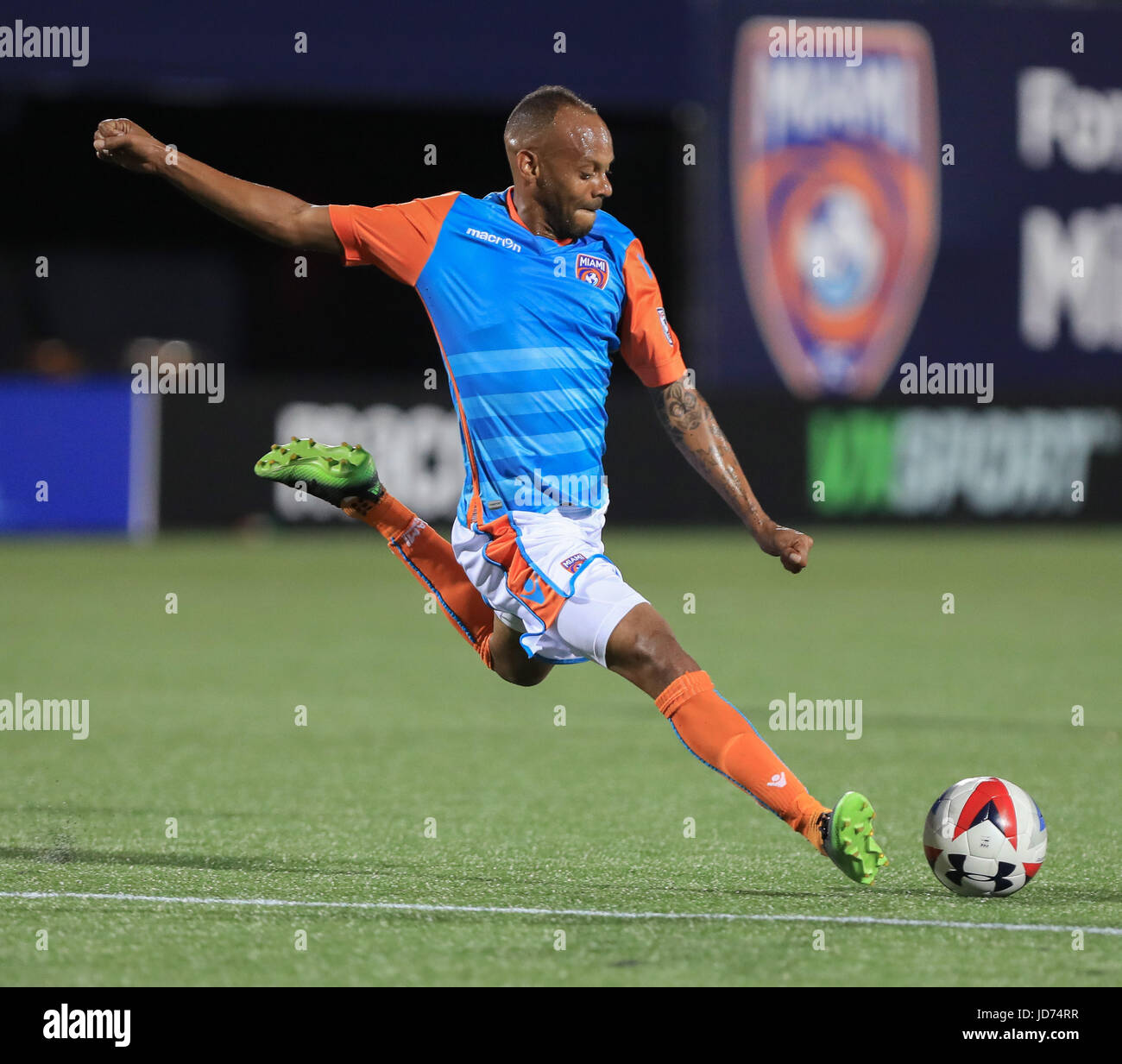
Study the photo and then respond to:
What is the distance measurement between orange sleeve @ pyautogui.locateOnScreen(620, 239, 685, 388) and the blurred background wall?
13582 mm

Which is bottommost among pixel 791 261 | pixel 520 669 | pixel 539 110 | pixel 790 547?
pixel 520 669

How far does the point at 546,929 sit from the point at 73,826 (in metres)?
2.36

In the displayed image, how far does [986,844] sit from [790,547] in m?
1.00

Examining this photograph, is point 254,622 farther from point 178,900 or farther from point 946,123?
point 946,123

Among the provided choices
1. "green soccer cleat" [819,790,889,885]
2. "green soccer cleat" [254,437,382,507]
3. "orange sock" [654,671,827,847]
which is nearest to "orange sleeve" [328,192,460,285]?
"green soccer cleat" [254,437,382,507]

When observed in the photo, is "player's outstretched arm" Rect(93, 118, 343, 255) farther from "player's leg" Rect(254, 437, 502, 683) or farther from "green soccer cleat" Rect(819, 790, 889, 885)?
"green soccer cleat" Rect(819, 790, 889, 885)

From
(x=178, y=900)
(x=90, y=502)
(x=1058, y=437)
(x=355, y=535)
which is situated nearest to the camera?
(x=178, y=900)

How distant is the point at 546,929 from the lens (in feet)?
16.6

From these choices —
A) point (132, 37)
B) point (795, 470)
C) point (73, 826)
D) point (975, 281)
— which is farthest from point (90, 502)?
point (73, 826)

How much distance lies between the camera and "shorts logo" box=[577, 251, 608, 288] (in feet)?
19.1

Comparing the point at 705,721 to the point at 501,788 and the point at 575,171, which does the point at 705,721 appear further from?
the point at 501,788

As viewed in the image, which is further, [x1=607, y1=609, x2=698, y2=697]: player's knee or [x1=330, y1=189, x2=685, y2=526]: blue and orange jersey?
[x1=330, y1=189, x2=685, y2=526]: blue and orange jersey

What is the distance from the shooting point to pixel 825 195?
21.1m

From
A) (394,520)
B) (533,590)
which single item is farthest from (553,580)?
(394,520)
